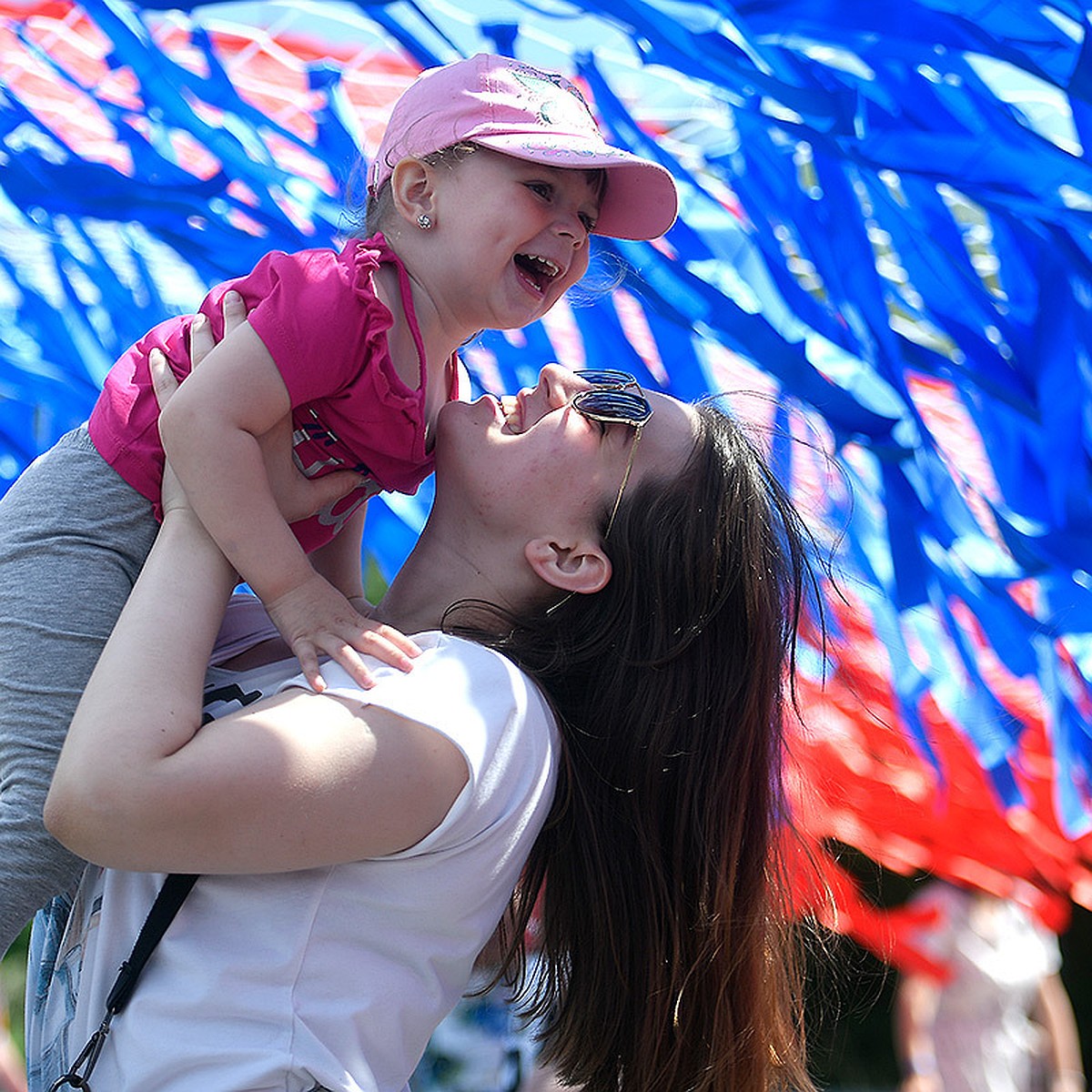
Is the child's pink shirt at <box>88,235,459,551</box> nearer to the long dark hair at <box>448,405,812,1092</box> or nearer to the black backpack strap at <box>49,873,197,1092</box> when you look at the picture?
the long dark hair at <box>448,405,812,1092</box>

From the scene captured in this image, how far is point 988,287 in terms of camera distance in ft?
8.25

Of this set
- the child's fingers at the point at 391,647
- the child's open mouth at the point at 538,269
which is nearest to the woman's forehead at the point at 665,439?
the child's open mouth at the point at 538,269

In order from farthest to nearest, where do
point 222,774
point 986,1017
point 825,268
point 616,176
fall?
point 986,1017 → point 825,268 → point 616,176 → point 222,774

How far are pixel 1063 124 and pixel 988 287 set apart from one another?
1.06 ft

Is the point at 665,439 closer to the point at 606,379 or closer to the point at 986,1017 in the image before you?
the point at 606,379

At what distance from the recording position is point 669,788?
1.76 metres

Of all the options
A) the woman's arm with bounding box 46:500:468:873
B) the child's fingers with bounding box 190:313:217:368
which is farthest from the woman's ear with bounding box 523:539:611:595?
the child's fingers with bounding box 190:313:217:368

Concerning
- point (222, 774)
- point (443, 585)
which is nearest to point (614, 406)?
point (443, 585)

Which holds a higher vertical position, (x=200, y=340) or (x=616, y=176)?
(x=616, y=176)

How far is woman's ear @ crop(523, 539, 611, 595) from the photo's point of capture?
1.74 metres

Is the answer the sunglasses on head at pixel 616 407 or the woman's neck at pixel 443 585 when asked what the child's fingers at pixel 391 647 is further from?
the sunglasses on head at pixel 616 407

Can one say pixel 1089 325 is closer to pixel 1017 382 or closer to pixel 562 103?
pixel 1017 382

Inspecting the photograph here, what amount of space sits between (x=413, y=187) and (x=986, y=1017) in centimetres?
243

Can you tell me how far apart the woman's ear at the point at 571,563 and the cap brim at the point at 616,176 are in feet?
1.74
